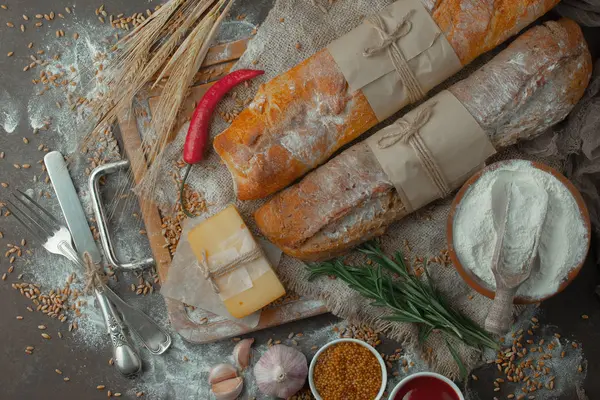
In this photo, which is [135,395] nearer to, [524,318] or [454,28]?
[524,318]

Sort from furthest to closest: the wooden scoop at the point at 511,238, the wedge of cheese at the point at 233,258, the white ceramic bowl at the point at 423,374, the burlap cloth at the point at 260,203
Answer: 1. the burlap cloth at the point at 260,203
2. the wedge of cheese at the point at 233,258
3. the white ceramic bowl at the point at 423,374
4. the wooden scoop at the point at 511,238

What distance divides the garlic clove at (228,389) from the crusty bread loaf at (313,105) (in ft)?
Result: 3.32

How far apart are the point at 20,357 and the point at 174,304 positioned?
35.8 inches

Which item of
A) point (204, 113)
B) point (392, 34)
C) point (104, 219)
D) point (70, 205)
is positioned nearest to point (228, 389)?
point (104, 219)

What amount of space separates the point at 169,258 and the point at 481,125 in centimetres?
167

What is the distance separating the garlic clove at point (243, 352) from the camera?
306 centimetres

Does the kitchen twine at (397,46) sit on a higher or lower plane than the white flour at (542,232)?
higher

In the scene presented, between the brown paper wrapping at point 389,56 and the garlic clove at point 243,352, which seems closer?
the brown paper wrapping at point 389,56

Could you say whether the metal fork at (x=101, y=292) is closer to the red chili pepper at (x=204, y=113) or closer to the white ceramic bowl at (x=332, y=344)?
the red chili pepper at (x=204, y=113)

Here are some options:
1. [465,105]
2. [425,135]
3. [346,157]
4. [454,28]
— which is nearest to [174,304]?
[346,157]

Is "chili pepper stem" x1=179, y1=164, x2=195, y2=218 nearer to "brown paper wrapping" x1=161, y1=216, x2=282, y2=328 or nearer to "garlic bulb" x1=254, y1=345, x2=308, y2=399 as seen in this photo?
"brown paper wrapping" x1=161, y1=216, x2=282, y2=328

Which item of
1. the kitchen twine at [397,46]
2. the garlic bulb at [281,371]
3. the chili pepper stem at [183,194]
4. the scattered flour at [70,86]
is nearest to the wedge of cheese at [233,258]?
the chili pepper stem at [183,194]

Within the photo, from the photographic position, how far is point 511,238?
261 centimetres

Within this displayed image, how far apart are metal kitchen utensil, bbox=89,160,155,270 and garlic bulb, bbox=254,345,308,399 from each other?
78cm
